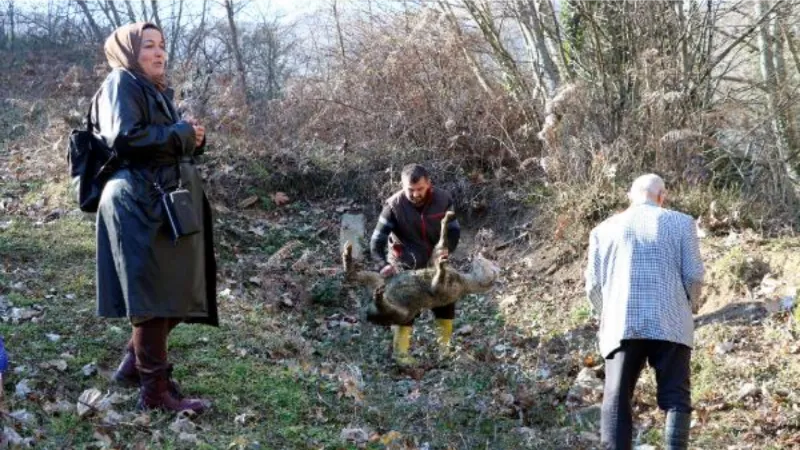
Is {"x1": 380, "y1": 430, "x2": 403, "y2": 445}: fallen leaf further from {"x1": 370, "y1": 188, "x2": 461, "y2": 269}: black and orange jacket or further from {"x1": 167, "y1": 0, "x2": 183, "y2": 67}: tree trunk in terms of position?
{"x1": 167, "y1": 0, "x2": 183, "y2": 67}: tree trunk

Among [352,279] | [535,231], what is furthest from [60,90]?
[352,279]

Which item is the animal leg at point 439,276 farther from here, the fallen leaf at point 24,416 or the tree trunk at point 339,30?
the tree trunk at point 339,30

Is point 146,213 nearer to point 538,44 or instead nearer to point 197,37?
point 538,44

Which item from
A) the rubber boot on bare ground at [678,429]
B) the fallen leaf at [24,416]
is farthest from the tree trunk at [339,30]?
the rubber boot on bare ground at [678,429]

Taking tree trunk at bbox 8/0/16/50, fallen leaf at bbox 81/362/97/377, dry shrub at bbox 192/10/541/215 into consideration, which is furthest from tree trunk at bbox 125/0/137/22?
fallen leaf at bbox 81/362/97/377

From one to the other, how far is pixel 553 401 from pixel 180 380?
2.72m

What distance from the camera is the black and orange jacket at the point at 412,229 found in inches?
295

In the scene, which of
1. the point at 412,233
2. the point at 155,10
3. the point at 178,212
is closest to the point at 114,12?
the point at 155,10

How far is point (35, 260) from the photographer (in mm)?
8375

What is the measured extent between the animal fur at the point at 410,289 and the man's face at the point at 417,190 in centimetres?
42

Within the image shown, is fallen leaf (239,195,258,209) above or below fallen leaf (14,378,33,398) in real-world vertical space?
above

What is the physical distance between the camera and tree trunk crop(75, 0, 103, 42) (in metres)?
18.2

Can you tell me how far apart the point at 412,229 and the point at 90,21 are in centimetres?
1364

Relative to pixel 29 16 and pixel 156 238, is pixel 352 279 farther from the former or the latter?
pixel 29 16
